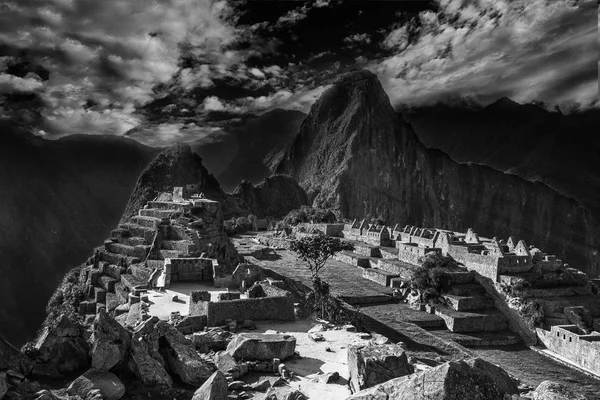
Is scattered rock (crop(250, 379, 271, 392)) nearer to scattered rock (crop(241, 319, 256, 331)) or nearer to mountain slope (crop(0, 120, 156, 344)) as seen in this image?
scattered rock (crop(241, 319, 256, 331))

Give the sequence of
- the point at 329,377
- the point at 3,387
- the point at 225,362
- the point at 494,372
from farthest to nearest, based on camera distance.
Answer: the point at 225,362, the point at 329,377, the point at 3,387, the point at 494,372

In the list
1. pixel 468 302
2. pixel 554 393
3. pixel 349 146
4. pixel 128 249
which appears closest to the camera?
pixel 554 393

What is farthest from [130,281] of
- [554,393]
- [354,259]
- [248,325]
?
[354,259]

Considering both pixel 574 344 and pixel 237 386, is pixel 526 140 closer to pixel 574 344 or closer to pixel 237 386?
pixel 574 344

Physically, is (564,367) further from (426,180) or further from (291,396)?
(426,180)

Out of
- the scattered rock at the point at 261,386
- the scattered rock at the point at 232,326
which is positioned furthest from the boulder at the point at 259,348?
the scattered rock at the point at 232,326

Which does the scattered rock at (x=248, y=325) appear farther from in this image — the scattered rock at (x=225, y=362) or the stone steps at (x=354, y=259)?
the stone steps at (x=354, y=259)

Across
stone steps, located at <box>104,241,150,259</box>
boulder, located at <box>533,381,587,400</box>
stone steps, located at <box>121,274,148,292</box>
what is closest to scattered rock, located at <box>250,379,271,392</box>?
boulder, located at <box>533,381,587,400</box>
